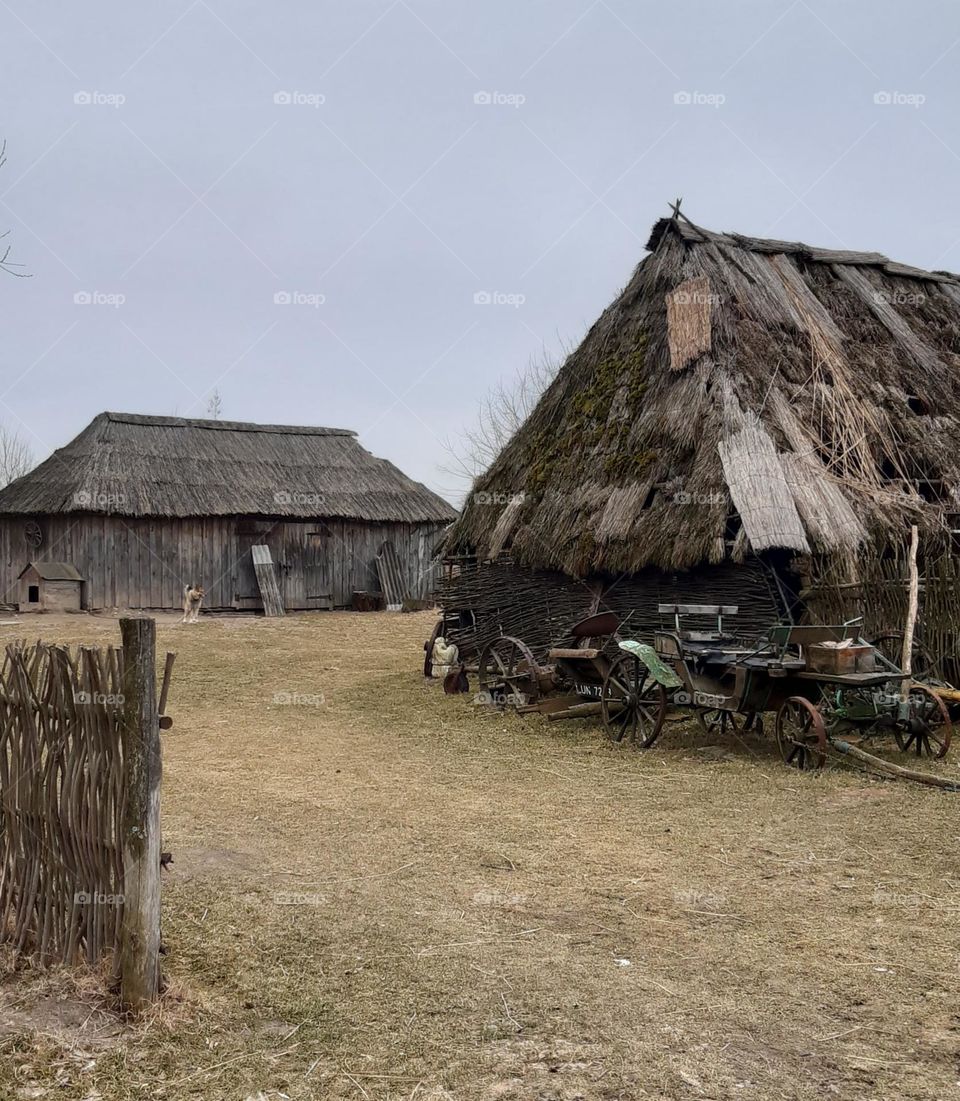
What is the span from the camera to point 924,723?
8930 mm

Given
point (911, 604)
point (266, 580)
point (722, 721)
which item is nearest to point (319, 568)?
point (266, 580)

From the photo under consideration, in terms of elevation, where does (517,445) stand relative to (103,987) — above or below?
above

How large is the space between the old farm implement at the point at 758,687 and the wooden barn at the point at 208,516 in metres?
17.7

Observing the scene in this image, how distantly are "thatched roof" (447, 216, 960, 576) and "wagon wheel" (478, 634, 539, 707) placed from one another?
1.22 metres

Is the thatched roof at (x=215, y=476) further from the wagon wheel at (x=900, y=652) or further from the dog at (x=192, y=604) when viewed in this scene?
the wagon wheel at (x=900, y=652)

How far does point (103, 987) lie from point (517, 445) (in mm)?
12007

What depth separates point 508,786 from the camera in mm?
8422

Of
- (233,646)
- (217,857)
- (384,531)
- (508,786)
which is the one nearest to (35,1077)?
(217,857)

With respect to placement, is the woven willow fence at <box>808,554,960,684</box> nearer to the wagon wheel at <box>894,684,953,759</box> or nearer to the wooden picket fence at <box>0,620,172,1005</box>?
the wagon wheel at <box>894,684,953,759</box>

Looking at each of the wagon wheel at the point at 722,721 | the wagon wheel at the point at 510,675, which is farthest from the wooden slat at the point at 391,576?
the wagon wheel at the point at 722,721

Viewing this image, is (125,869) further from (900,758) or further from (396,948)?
(900,758)

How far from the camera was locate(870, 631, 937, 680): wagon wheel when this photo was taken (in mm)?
10523

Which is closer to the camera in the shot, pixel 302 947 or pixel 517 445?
pixel 302 947

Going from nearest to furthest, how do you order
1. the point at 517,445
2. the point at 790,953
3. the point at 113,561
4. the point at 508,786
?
1. the point at 790,953
2. the point at 508,786
3. the point at 517,445
4. the point at 113,561
